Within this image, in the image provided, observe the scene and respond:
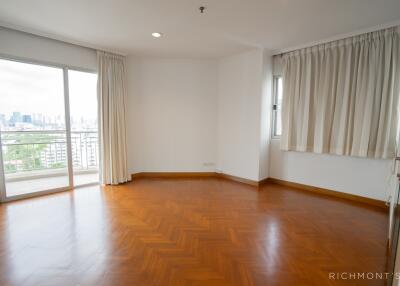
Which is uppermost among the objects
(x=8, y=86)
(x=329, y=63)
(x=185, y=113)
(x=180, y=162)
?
(x=329, y=63)

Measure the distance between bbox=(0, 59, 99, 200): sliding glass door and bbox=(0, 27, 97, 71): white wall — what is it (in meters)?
0.17

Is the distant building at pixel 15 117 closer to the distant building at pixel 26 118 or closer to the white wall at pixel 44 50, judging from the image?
the distant building at pixel 26 118

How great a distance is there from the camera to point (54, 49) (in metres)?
3.47

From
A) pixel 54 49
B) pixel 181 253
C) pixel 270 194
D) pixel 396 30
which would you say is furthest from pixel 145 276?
pixel 396 30

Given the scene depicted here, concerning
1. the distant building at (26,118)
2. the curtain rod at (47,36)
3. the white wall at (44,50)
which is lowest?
the distant building at (26,118)

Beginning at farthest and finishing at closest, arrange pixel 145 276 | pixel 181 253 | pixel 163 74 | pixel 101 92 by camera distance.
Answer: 1. pixel 163 74
2. pixel 101 92
3. pixel 181 253
4. pixel 145 276

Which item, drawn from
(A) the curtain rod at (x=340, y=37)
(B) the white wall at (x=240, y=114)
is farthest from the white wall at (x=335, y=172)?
(A) the curtain rod at (x=340, y=37)

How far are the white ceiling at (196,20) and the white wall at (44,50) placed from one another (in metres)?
0.18

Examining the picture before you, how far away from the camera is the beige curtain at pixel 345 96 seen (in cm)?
290

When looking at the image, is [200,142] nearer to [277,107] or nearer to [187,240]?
[277,107]

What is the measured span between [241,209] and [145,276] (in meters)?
1.70

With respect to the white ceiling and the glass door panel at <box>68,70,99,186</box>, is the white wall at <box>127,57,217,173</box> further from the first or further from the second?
the white ceiling

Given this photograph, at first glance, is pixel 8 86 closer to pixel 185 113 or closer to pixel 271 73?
pixel 185 113

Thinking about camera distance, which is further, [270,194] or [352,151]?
[270,194]
